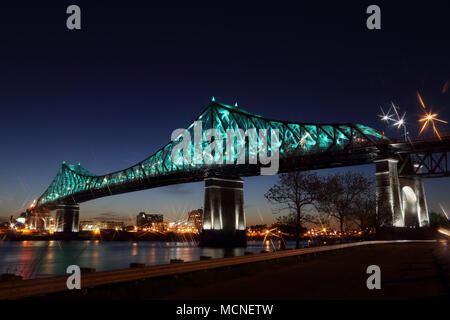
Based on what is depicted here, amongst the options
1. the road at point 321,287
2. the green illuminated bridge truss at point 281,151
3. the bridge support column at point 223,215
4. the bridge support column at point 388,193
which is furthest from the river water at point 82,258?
the bridge support column at point 388,193

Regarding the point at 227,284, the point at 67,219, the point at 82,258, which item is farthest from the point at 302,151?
the point at 67,219

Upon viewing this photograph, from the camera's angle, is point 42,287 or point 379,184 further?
point 379,184

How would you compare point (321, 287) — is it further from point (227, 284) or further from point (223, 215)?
point (223, 215)

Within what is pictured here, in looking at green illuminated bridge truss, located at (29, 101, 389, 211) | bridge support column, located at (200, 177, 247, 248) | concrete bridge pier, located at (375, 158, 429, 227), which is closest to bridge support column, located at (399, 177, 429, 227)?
concrete bridge pier, located at (375, 158, 429, 227)

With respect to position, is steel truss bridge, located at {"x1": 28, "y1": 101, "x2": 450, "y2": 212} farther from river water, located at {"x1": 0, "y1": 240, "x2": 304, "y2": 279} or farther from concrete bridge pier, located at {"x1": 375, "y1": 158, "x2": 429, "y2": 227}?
river water, located at {"x1": 0, "y1": 240, "x2": 304, "y2": 279}

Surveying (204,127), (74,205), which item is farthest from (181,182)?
(74,205)
